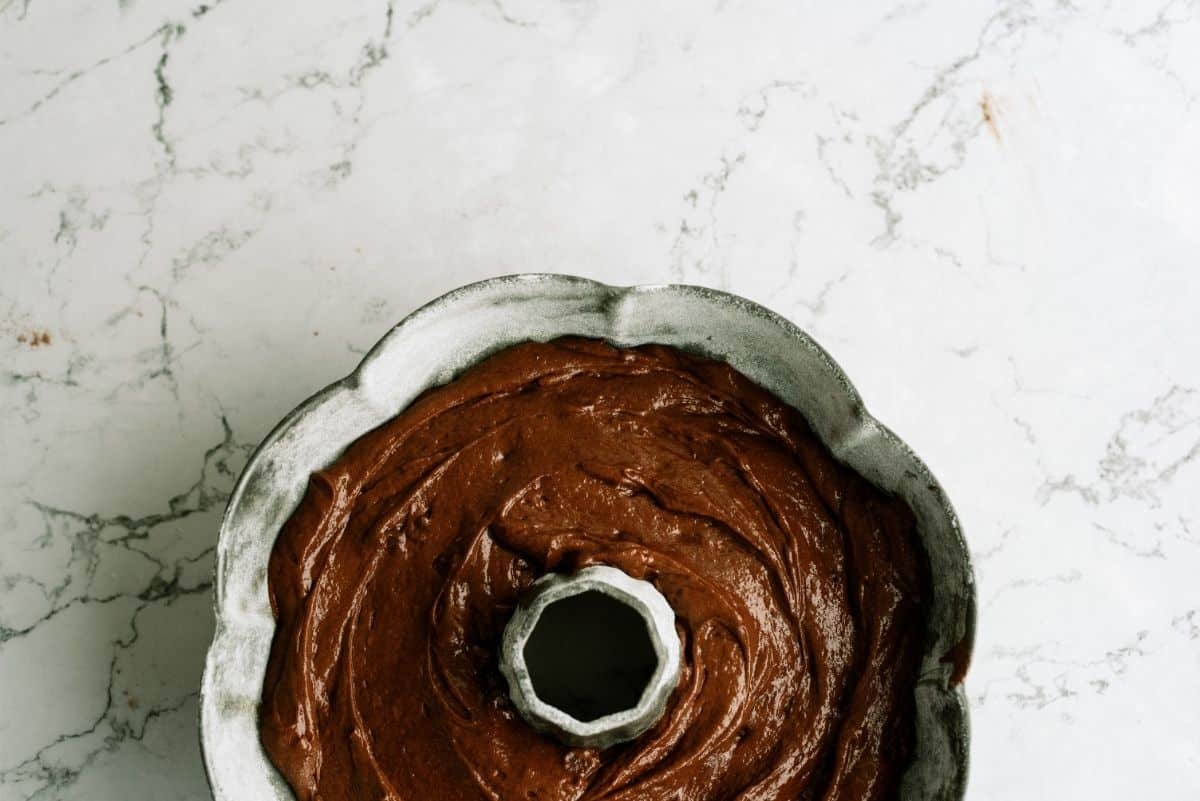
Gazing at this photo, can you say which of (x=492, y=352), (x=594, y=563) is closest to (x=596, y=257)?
(x=492, y=352)

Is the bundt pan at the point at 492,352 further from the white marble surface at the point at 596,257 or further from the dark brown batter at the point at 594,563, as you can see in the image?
the white marble surface at the point at 596,257

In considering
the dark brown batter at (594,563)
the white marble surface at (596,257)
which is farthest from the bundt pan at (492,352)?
the white marble surface at (596,257)

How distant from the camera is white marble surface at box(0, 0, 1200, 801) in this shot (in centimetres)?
232

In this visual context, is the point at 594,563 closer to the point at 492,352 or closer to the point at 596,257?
the point at 492,352

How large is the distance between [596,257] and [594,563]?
75 centimetres

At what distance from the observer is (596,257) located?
2350mm

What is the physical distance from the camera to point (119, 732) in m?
2.27

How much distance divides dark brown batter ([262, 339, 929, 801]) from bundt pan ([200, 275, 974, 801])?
0.10 ft

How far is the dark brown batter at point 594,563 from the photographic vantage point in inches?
74.2

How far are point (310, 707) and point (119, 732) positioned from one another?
635 mm

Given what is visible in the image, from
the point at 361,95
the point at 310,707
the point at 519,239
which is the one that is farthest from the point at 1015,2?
the point at 310,707

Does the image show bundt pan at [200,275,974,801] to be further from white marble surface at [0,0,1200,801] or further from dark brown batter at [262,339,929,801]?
white marble surface at [0,0,1200,801]

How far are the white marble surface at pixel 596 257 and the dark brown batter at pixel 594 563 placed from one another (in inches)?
17.6

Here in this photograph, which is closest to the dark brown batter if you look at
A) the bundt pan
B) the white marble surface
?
the bundt pan
